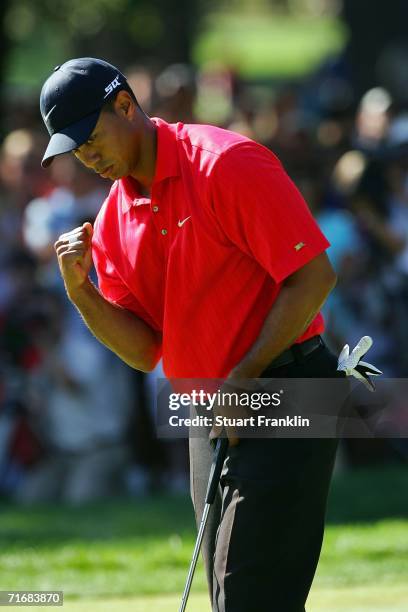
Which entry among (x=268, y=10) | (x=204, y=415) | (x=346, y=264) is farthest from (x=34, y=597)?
(x=268, y=10)

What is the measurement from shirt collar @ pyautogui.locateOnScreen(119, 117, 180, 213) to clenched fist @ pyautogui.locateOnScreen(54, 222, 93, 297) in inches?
7.0

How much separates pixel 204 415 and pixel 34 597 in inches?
90.4

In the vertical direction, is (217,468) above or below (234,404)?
below

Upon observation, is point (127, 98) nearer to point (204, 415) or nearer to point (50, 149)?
point (50, 149)

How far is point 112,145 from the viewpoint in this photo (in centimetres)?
431

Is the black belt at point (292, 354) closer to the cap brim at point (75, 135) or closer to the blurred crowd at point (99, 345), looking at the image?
the cap brim at point (75, 135)

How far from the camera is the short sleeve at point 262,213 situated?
4.16 m

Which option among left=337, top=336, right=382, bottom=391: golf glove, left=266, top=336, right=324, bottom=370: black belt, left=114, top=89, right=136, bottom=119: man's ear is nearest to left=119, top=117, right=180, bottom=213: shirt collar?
left=114, top=89, right=136, bottom=119: man's ear

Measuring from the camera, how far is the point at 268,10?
208 feet

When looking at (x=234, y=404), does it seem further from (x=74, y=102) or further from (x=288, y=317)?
(x=74, y=102)

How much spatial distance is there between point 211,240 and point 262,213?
224 millimetres

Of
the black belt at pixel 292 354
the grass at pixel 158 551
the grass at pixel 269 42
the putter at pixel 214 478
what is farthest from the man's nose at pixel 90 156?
the grass at pixel 269 42

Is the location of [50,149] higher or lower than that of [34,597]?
higher

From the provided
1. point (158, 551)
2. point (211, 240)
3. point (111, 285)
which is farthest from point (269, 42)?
point (211, 240)
